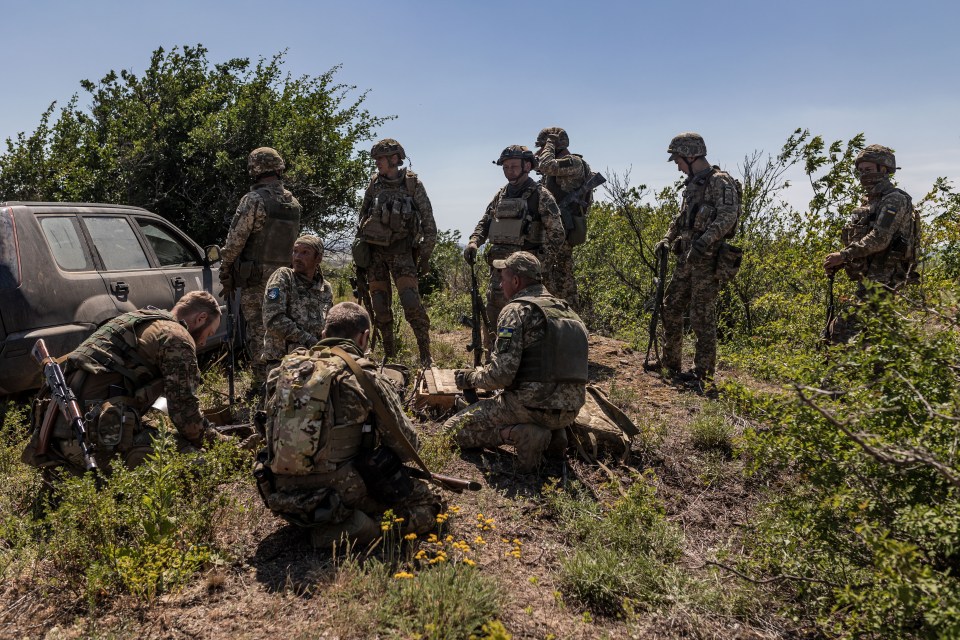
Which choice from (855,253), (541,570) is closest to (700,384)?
(855,253)

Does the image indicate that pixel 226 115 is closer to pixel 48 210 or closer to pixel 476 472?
pixel 48 210

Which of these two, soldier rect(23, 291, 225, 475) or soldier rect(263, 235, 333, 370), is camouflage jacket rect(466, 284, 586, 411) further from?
soldier rect(23, 291, 225, 475)

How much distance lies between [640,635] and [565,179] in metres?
5.67

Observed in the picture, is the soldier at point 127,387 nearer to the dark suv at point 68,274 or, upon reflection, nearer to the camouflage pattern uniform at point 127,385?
the camouflage pattern uniform at point 127,385

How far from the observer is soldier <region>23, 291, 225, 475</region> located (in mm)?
3643

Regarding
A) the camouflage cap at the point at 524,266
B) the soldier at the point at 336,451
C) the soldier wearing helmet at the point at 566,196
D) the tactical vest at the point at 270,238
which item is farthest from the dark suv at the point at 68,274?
the soldier wearing helmet at the point at 566,196

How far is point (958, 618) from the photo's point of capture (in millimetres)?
1910

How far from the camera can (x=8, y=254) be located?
4.53m

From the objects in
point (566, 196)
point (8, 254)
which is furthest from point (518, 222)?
point (8, 254)

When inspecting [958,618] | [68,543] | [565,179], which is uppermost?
[565,179]

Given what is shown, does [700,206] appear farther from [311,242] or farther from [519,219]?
[311,242]

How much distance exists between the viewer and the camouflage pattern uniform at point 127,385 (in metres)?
3.64

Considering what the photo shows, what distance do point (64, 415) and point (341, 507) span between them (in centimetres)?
169

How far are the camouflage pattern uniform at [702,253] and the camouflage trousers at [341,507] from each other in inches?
168
